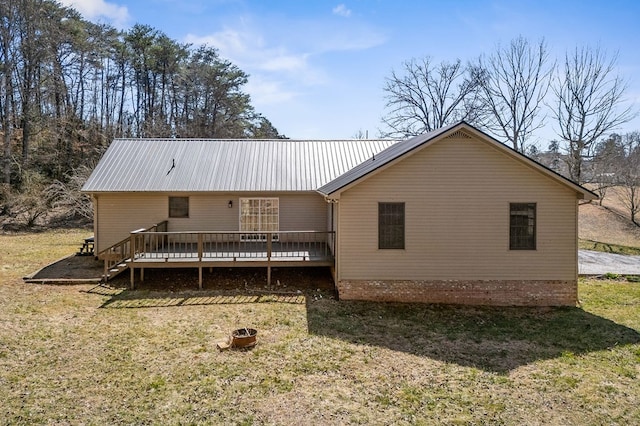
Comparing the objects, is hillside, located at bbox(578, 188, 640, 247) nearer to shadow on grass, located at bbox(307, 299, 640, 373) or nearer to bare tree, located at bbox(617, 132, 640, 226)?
bare tree, located at bbox(617, 132, 640, 226)

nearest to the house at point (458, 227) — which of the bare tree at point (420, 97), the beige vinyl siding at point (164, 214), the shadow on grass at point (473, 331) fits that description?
the shadow on grass at point (473, 331)

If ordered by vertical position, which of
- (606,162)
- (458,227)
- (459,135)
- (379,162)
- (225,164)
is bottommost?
(458,227)

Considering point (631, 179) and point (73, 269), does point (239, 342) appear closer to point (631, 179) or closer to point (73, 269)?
point (73, 269)

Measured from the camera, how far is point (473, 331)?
30.6 ft

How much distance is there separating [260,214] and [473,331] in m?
8.60

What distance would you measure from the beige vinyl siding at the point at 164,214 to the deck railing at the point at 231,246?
46 cm

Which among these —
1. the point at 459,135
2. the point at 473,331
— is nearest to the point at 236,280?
the point at 473,331

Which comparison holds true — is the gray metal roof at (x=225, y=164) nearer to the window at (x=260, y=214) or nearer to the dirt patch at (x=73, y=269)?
the window at (x=260, y=214)

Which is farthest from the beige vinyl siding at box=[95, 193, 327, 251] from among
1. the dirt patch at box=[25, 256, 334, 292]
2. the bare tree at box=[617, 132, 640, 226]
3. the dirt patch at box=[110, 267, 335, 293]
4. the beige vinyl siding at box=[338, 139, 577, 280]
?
the bare tree at box=[617, 132, 640, 226]

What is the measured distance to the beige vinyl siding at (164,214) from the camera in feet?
48.4

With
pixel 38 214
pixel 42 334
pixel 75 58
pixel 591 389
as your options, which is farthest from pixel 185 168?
pixel 75 58

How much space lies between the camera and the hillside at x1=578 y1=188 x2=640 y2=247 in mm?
28111

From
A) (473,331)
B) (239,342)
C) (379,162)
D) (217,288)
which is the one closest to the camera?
(239,342)

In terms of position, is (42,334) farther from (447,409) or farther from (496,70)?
(496,70)
